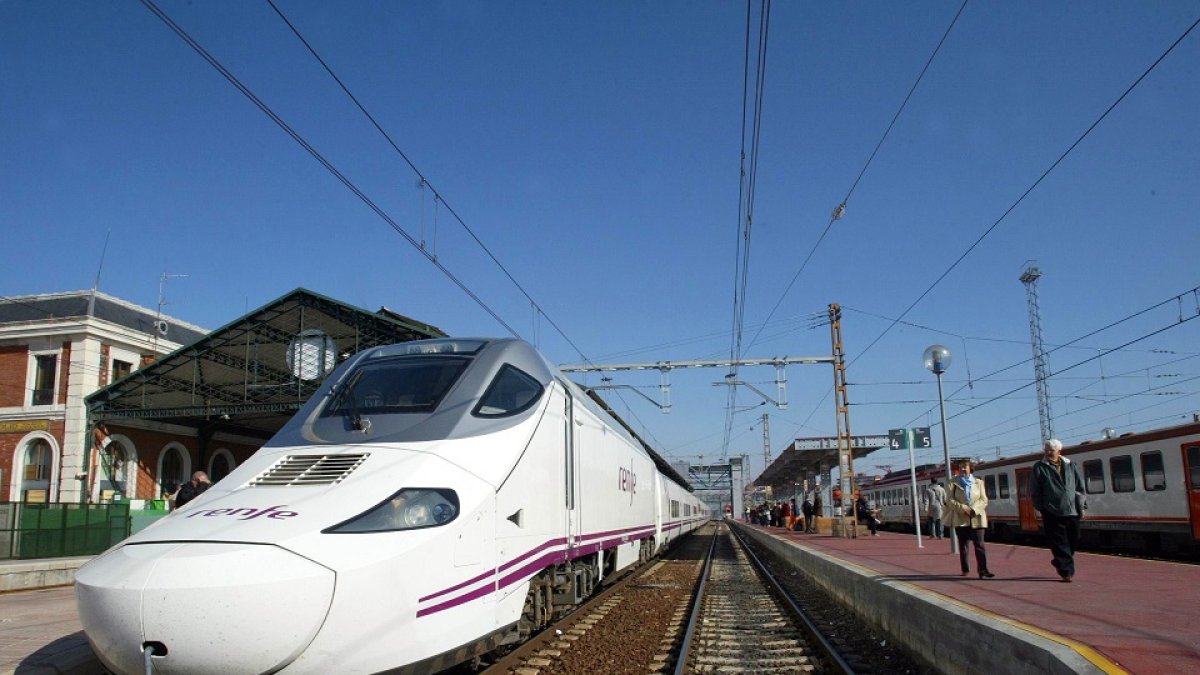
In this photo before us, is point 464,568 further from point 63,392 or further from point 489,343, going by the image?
point 63,392

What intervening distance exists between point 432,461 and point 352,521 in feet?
2.84

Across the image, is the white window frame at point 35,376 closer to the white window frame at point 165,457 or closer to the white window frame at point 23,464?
the white window frame at point 23,464

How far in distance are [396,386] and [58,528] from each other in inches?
596

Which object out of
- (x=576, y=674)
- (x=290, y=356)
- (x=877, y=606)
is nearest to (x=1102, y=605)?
(x=877, y=606)

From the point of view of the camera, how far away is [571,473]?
873 centimetres

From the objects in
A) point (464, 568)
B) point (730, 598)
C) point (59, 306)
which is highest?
point (59, 306)

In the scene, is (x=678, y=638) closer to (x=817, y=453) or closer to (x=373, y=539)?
(x=373, y=539)

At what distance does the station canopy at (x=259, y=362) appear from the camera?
23.0 metres

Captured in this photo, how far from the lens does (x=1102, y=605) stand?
717 cm

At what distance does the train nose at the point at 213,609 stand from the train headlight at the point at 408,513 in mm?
480

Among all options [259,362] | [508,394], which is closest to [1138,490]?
[508,394]

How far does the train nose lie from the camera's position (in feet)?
14.7

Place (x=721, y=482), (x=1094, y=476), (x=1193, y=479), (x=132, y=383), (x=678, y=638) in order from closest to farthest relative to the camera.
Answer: (x=678, y=638) < (x=1193, y=479) < (x=1094, y=476) < (x=132, y=383) < (x=721, y=482)

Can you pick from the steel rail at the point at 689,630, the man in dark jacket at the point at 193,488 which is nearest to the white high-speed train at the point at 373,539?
the steel rail at the point at 689,630
